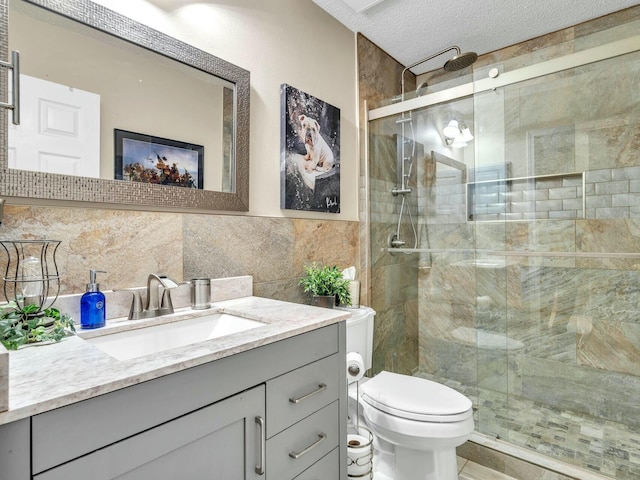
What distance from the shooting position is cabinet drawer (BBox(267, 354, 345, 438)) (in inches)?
37.3

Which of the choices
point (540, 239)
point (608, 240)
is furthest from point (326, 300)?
point (608, 240)

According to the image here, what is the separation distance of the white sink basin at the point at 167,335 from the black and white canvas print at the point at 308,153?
27.7 inches

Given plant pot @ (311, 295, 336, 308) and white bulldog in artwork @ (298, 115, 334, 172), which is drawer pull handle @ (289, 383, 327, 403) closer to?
plant pot @ (311, 295, 336, 308)

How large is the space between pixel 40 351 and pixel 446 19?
2.57 meters

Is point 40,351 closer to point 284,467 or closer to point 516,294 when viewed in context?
point 284,467

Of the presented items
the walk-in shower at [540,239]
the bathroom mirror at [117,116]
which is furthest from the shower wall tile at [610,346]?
the bathroom mirror at [117,116]

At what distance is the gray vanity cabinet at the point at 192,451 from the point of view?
2.08 feet

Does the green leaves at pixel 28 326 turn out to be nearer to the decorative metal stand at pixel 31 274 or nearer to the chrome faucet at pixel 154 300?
the decorative metal stand at pixel 31 274

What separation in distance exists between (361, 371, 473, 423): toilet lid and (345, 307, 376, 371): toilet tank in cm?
15

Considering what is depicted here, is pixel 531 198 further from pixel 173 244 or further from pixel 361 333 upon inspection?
pixel 173 244

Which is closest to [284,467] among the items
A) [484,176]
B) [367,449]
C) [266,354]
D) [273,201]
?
[266,354]

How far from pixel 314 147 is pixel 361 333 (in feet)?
3.43

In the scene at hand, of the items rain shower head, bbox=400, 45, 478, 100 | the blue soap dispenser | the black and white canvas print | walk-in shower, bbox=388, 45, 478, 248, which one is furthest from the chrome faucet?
rain shower head, bbox=400, 45, 478, 100

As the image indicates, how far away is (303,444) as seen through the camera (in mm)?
1040
